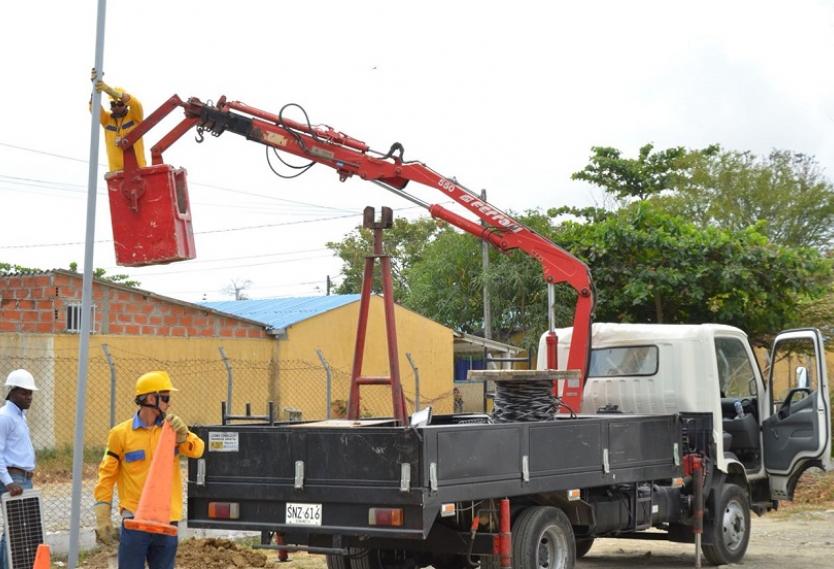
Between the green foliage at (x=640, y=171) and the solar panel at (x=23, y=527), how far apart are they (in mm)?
37157

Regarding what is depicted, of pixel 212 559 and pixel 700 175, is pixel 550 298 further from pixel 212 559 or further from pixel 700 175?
pixel 700 175

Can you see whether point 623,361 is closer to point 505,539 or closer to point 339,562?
point 339,562

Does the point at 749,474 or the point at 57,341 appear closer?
the point at 749,474

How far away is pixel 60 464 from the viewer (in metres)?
20.0

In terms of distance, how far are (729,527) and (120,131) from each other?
22.7ft

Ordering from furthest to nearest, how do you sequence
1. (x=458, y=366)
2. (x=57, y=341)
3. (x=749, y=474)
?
(x=458, y=366), (x=57, y=341), (x=749, y=474)

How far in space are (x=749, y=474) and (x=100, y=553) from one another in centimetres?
666

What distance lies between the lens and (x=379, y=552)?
9898 mm

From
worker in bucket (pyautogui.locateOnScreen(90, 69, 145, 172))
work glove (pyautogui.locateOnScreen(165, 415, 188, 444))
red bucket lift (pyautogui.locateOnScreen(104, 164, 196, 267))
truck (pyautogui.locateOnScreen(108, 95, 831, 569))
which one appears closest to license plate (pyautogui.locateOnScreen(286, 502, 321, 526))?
truck (pyautogui.locateOnScreen(108, 95, 831, 569))

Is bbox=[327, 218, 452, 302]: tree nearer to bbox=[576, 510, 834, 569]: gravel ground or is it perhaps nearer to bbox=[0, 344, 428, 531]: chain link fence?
bbox=[0, 344, 428, 531]: chain link fence

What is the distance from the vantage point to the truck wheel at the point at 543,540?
29.2ft

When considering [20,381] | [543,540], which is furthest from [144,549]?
[543,540]

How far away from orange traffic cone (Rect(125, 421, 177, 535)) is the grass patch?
9.96 m

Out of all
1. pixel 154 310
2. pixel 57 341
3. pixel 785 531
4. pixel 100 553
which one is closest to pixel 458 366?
pixel 154 310
